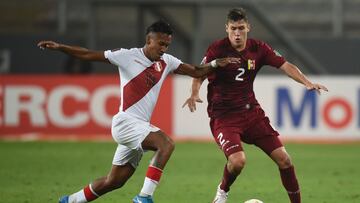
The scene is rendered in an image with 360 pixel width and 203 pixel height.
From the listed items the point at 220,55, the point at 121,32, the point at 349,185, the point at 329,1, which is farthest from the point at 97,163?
the point at 329,1

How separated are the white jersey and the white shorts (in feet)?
0.30

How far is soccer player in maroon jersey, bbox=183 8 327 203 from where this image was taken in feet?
→ 31.1

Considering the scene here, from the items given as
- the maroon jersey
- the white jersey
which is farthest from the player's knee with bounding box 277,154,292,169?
the white jersey

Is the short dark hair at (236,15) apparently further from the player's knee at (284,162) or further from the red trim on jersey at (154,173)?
the red trim on jersey at (154,173)

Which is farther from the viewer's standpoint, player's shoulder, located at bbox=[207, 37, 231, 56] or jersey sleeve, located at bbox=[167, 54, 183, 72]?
player's shoulder, located at bbox=[207, 37, 231, 56]

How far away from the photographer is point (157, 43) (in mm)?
9133

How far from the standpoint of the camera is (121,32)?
23.7m

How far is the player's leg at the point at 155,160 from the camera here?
887 cm

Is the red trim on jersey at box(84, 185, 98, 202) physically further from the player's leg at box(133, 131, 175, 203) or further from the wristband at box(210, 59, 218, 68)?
the wristband at box(210, 59, 218, 68)


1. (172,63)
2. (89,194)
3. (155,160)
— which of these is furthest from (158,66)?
(89,194)

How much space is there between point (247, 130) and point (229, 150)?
38cm

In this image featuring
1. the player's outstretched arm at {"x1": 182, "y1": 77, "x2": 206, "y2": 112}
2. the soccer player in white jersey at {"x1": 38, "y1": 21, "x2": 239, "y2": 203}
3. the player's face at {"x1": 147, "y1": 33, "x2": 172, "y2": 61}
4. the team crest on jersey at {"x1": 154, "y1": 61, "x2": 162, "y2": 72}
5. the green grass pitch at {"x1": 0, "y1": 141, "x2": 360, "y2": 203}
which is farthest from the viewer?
the green grass pitch at {"x1": 0, "y1": 141, "x2": 360, "y2": 203}

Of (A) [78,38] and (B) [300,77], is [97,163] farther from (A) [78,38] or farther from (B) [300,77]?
(A) [78,38]

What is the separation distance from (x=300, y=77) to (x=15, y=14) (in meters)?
15.3
